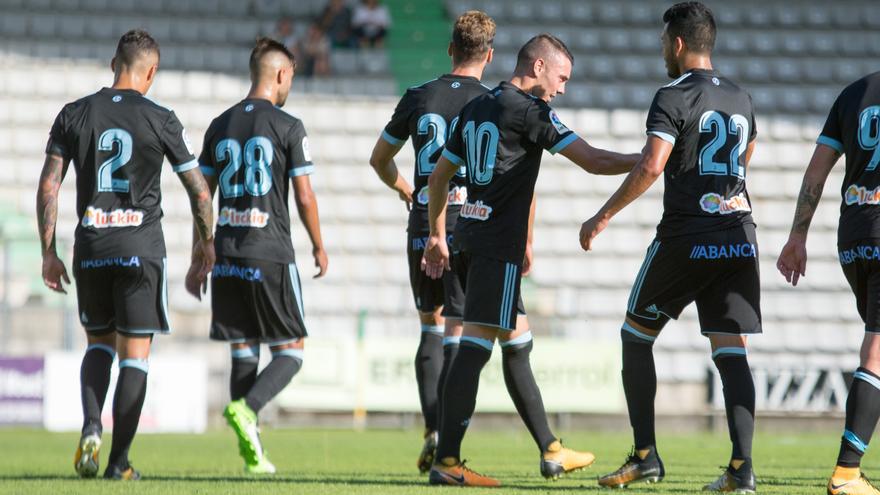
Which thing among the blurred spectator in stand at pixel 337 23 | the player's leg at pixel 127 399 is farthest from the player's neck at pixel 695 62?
the blurred spectator in stand at pixel 337 23

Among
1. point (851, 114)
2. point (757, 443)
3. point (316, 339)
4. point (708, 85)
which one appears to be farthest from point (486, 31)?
point (316, 339)

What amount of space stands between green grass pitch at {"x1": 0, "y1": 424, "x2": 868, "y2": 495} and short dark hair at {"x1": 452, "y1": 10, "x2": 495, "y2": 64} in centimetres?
214

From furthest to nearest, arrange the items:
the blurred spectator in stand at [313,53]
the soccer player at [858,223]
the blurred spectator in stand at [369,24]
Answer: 1. the blurred spectator in stand at [369,24]
2. the blurred spectator in stand at [313,53]
3. the soccer player at [858,223]

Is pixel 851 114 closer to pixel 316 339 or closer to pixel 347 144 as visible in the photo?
pixel 316 339

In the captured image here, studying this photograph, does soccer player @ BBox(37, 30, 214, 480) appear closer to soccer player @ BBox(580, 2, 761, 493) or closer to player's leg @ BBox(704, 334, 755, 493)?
soccer player @ BBox(580, 2, 761, 493)

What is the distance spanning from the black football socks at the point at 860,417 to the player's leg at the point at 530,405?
4.10ft

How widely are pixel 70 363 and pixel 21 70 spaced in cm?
580

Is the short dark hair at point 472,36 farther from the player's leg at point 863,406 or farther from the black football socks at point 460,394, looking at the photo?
the player's leg at point 863,406

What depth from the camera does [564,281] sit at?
15.7 m

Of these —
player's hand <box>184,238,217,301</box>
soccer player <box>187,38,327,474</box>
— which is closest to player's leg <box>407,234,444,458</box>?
soccer player <box>187,38,327,474</box>

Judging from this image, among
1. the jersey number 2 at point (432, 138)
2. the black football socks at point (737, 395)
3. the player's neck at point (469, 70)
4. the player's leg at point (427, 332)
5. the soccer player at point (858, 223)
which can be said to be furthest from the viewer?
the player's leg at point (427, 332)

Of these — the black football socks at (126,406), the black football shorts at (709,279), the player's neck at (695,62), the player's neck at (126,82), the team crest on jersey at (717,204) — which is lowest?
the black football socks at (126,406)

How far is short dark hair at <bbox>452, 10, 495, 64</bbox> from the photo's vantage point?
6203mm

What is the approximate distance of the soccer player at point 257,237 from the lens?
6.93 meters
